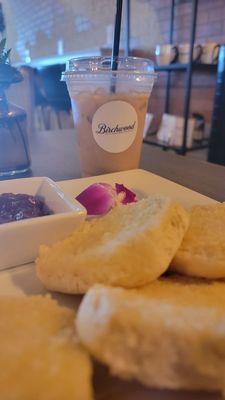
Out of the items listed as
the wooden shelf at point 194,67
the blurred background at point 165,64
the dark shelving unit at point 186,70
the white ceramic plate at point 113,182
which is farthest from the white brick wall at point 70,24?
the white ceramic plate at point 113,182

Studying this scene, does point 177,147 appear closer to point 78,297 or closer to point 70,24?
point 78,297

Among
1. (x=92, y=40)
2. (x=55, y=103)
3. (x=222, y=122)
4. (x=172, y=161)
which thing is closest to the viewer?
(x=172, y=161)

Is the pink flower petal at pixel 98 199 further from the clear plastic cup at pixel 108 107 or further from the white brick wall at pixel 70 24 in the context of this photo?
the white brick wall at pixel 70 24

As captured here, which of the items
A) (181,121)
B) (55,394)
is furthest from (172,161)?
(181,121)

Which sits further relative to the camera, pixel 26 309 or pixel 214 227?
pixel 214 227

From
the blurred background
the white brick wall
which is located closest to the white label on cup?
the blurred background

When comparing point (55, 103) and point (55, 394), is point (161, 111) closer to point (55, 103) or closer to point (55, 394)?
point (55, 103)

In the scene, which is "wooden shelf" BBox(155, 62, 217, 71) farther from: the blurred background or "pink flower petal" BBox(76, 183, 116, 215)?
"pink flower petal" BBox(76, 183, 116, 215)

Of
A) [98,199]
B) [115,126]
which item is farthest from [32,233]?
[115,126]
